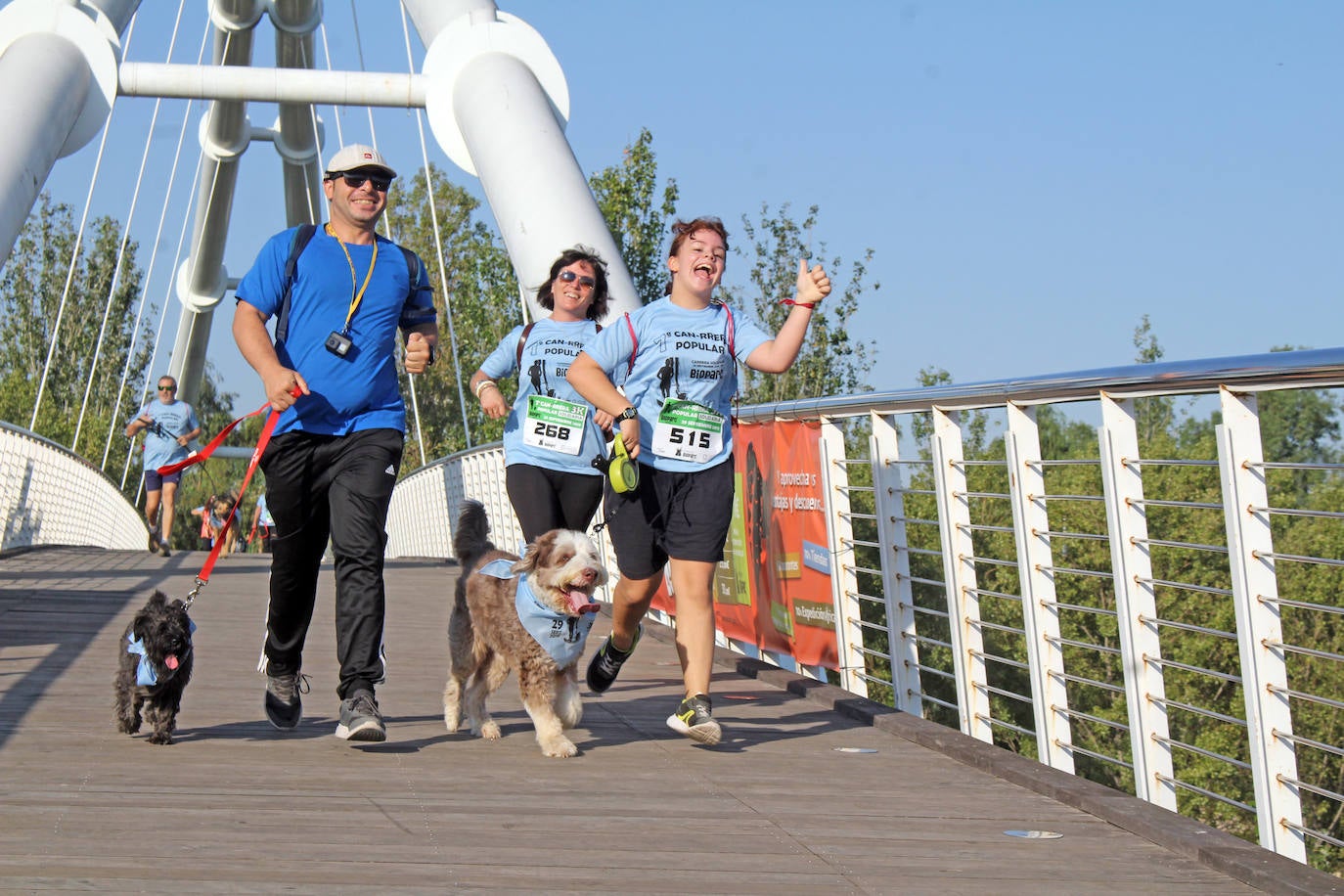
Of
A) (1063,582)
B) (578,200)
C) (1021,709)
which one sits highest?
(578,200)

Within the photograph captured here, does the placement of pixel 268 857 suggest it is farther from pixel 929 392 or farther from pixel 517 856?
pixel 929 392

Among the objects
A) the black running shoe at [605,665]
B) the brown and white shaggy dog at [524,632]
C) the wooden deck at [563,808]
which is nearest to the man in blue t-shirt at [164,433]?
the wooden deck at [563,808]

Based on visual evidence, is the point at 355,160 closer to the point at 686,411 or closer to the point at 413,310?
the point at 413,310

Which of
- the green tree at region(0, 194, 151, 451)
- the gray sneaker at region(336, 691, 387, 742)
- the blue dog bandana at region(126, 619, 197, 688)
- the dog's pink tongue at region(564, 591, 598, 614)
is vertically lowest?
the gray sneaker at region(336, 691, 387, 742)

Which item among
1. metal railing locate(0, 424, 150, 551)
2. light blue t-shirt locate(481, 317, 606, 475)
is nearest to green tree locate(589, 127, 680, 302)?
metal railing locate(0, 424, 150, 551)

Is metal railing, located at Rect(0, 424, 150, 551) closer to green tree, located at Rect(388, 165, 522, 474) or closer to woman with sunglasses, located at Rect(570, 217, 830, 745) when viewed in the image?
woman with sunglasses, located at Rect(570, 217, 830, 745)

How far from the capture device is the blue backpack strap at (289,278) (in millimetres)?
4996

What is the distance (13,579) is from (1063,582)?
126ft

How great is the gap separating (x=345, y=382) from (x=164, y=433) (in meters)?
11.3

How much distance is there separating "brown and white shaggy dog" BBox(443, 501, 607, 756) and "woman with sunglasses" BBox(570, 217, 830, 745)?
38 cm

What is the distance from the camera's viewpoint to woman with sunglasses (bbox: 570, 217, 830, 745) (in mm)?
5312

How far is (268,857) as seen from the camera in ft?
11.2

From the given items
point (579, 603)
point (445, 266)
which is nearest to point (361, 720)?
point (579, 603)

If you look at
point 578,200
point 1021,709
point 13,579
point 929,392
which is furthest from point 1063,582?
point 929,392
